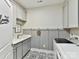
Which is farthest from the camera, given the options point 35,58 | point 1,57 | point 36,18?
point 36,18

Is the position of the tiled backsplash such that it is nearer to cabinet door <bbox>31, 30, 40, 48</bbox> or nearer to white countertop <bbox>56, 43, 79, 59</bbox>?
cabinet door <bbox>31, 30, 40, 48</bbox>

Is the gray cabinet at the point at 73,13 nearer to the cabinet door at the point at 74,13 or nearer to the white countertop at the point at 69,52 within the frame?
the cabinet door at the point at 74,13

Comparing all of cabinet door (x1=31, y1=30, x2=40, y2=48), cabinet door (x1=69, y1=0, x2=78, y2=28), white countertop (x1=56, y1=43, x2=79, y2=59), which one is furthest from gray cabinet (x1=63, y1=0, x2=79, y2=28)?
cabinet door (x1=31, y1=30, x2=40, y2=48)

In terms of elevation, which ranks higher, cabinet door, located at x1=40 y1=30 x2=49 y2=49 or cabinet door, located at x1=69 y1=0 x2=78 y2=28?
cabinet door, located at x1=69 y1=0 x2=78 y2=28

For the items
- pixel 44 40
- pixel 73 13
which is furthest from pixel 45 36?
pixel 73 13

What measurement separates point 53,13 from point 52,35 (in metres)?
1.13

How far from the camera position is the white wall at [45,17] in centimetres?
369

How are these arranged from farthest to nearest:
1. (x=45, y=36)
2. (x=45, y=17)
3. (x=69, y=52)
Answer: (x=45, y=17)
(x=45, y=36)
(x=69, y=52)

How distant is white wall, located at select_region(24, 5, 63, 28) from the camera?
3.69 metres

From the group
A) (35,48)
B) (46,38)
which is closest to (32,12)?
(46,38)

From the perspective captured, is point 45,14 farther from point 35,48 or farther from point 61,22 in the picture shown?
point 35,48

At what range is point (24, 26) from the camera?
13.6 ft

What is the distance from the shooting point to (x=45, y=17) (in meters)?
3.87

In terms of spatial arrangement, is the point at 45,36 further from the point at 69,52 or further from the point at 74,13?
the point at 69,52
